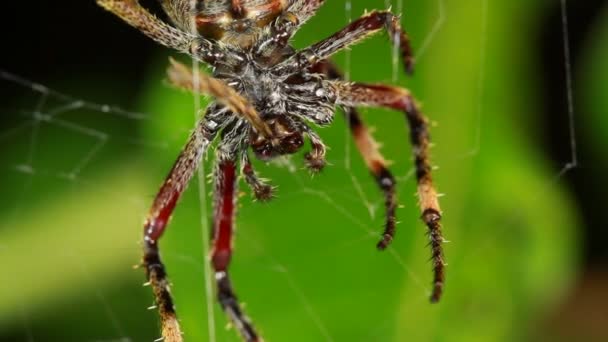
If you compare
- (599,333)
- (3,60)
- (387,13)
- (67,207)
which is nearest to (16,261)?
(67,207)

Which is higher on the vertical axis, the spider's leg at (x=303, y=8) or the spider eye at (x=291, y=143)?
the spider's leg at (x=303, y=8)

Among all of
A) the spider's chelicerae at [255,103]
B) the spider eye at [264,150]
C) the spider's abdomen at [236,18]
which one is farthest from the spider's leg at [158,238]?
the spider's abdomen at [236,18]

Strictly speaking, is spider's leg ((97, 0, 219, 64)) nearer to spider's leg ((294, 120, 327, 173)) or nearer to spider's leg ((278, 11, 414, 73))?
spider's leg ((278, 11, 414, 73))

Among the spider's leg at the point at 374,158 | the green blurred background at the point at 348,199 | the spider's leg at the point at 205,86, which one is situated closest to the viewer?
the spider's leg at the point at 205,86

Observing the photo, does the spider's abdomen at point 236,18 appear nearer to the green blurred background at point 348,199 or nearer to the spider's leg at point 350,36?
the spider's leg at point 350,36

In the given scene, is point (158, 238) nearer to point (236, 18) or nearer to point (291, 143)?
point (291, 143)

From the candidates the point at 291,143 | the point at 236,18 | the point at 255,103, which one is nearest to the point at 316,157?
the point at 291,143

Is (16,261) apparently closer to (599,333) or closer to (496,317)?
(496,317)
